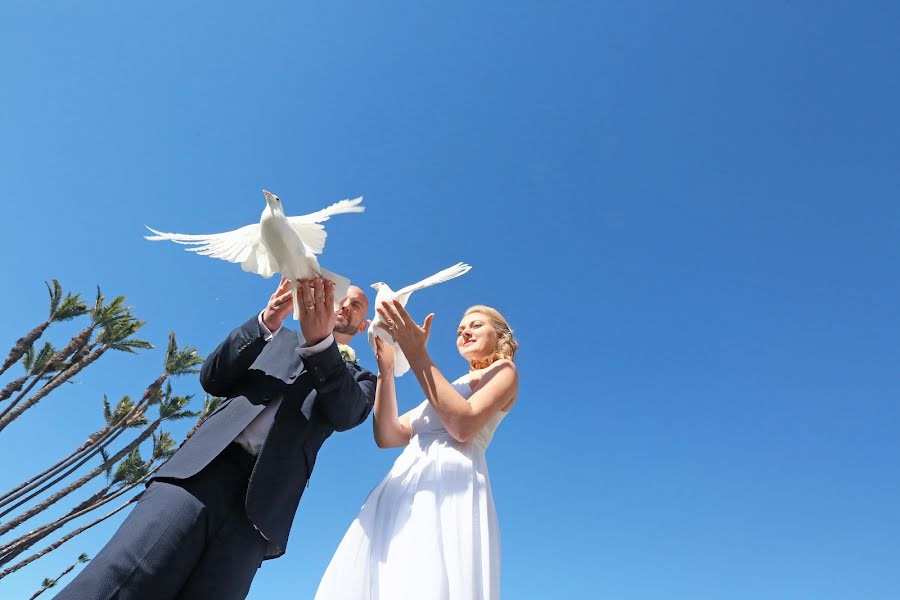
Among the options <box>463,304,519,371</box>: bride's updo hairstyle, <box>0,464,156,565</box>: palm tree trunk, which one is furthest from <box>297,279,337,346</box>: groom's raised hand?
<box>0,464,156,565</box>: palm tree trunk

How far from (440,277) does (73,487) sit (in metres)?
13.4

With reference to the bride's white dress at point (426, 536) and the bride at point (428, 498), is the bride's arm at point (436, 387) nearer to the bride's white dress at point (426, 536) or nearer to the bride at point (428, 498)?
the bride at point (428, 498)

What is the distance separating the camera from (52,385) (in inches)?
476

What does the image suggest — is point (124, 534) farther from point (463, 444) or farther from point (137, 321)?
point (137, 321)

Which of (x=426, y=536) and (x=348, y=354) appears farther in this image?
(x=348, y=354)

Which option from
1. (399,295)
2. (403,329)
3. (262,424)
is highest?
(399,295)

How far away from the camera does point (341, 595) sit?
2.29 meters

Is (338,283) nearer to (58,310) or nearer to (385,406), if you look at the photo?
(385,406)

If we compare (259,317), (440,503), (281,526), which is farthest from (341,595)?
(259,317)

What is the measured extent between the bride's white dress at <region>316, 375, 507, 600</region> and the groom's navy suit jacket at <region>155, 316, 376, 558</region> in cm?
34

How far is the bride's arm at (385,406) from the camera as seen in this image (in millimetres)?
3035

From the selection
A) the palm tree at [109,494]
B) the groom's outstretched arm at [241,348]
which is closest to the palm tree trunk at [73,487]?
the palm tree at [109,494]

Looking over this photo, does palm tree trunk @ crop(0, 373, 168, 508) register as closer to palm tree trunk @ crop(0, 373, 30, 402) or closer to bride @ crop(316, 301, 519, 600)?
palm tree trunk @ crop(0, 373, 30, 402)

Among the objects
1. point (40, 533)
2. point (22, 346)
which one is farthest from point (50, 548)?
point (22, 346)
